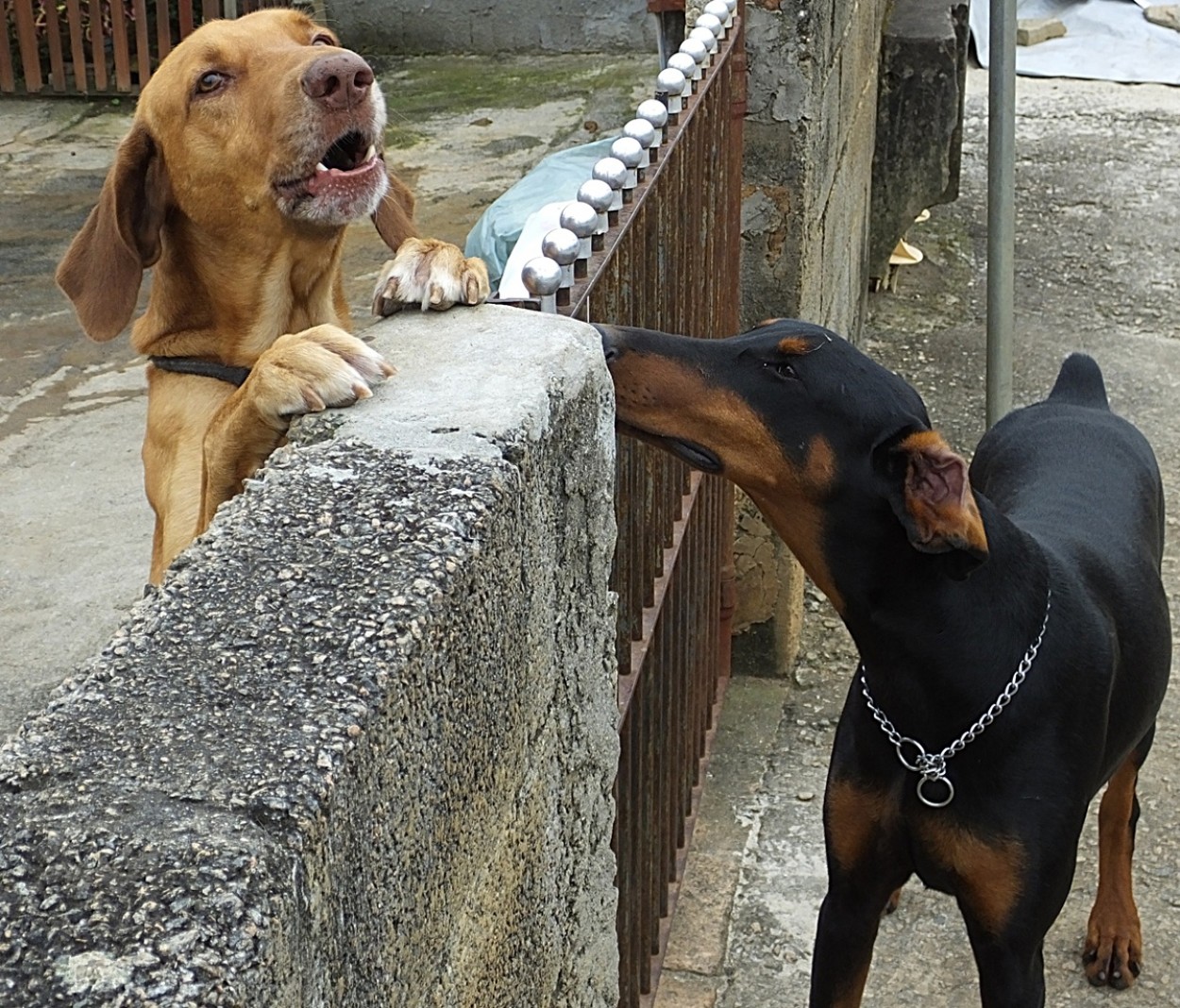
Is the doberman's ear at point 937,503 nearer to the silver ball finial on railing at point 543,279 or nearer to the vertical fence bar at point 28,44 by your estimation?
the silver ball finial on railing at point 543,279

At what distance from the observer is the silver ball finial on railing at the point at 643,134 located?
8.34 ft

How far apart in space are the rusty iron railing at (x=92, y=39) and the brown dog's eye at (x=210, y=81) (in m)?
7.27

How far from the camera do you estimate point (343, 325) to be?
303 centimetres

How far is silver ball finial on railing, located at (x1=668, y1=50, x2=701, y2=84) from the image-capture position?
118 inches

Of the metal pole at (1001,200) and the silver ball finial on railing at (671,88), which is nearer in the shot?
the silver ball finial on railing at (671,88)

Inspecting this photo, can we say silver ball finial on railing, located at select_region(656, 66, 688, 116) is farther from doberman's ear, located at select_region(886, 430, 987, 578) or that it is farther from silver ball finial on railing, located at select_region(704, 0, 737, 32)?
doberman's ear, located at select_region(886, 430, 987, 578)

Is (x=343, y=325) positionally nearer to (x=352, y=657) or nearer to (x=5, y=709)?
(x=5, y=709)

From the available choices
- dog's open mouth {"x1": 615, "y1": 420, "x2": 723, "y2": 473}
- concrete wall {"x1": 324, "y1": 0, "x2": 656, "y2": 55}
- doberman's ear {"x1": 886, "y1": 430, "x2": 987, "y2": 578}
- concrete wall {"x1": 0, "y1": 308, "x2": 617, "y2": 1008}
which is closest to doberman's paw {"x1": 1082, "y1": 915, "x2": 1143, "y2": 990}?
doberman's ear {"x1": 886, "y1": 430, "x2": 987, "y2": 578}

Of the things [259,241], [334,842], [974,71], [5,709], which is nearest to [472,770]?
[334,842]

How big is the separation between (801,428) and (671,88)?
2.46 ft

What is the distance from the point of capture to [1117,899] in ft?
11.4

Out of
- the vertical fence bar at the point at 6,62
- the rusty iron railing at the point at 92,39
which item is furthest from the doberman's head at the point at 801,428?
the vertical fence bar at the point at 6,62

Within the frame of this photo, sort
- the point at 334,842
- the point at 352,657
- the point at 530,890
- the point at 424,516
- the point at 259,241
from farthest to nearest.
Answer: the point at 259,241 < the point at 530,890 < the point at 424,516 < the point at 352,657 < the point at 334,842

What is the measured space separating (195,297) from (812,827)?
2.10 meters
